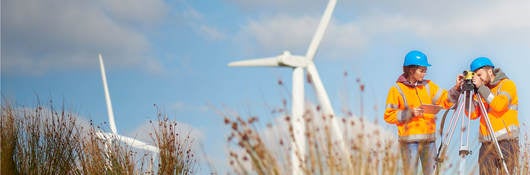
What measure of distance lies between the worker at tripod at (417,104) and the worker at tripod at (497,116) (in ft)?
1.28

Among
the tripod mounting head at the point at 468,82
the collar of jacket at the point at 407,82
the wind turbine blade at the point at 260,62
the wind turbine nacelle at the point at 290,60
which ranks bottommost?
the wind turbine nacelle at the point at 290,60

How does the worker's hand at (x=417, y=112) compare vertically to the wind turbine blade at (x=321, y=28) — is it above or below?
below

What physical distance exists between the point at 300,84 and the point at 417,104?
7.20 ft

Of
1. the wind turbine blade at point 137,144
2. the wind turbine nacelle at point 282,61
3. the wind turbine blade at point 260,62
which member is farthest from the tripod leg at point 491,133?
the wind turbine blade at point 137,144

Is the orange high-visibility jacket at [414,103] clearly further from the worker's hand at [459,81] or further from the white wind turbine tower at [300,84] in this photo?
the white wind turbine tower at [300,84]

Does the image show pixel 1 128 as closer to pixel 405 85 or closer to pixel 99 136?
pixel 99 136

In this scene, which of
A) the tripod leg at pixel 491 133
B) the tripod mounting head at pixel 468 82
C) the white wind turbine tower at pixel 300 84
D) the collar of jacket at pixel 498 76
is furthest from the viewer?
the collar of jacket at pixel 498 76

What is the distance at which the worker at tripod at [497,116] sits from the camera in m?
7.29

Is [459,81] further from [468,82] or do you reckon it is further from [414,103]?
[414,103]

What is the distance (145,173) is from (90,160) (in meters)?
0.79

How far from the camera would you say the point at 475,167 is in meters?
6.11

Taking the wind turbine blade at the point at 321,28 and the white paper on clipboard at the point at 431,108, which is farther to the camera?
the white paper on clipboard at the point at 431,108

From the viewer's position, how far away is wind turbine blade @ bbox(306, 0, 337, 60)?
19.7 ft

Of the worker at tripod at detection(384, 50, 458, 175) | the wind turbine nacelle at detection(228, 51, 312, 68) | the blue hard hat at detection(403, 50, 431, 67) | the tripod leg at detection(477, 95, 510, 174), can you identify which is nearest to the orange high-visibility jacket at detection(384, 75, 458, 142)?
the worker at tripod at detection(384, 50, 458, 175)
